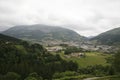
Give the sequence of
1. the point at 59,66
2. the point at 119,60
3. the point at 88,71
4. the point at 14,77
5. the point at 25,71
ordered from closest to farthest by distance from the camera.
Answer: the point at 119,60 < the point at 14,77 < the point at 88,71 < the point at 25,71 < the point at 59,66

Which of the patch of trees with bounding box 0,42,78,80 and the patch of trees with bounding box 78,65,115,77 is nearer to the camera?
the patch of trees with bounding box 78,65,115,77

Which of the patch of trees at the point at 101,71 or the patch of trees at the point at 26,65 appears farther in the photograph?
the patch of trees at the point at 26,65

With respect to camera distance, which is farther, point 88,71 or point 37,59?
point 37,59

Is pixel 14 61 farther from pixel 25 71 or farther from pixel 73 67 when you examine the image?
pixel 73 67

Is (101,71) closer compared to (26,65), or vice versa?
(101,71)

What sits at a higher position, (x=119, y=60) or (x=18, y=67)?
(x=119, y=60)

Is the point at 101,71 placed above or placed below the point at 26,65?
above

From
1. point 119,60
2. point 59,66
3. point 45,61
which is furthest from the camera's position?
point 45,61

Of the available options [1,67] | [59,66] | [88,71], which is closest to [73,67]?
[59,66]
